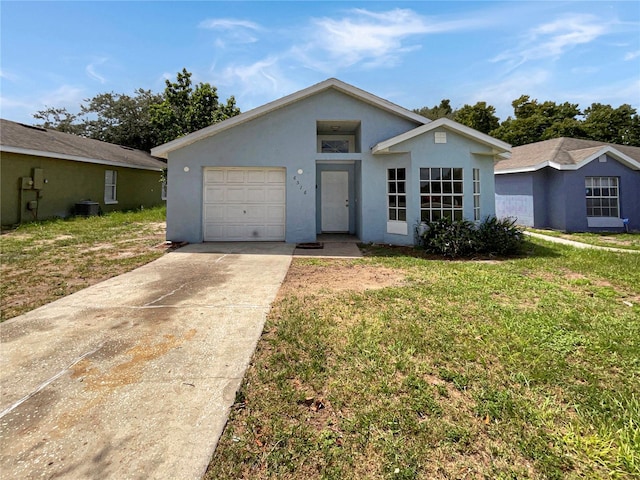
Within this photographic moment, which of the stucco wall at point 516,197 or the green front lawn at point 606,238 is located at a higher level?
the stucco wall at point 516,197

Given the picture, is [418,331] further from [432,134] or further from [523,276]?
[432,134]

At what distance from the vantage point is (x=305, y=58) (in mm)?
11297

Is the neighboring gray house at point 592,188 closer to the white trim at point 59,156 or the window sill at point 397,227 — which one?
the window sill at point 397,227

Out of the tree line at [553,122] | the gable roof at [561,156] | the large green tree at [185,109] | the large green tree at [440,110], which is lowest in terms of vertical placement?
the gable roof at [561,156]

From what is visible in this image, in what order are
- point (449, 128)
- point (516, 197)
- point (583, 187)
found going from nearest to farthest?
point (449, 128) < point (583, 187) < point (516, 197)

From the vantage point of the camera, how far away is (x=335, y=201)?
1273 cm

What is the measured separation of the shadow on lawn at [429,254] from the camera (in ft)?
27.1

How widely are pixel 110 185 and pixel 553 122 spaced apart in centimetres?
4125

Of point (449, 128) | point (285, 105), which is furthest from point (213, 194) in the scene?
point (449, 128)

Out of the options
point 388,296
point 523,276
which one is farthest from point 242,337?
point 523,276

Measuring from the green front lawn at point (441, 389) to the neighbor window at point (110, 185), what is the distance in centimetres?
1820

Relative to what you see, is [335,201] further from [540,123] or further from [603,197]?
[540,123]

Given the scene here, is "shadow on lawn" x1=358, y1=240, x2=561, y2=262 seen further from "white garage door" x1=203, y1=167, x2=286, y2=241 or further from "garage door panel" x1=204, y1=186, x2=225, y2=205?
"garage door panel" x1=204, y1=186, x2=225, y2=205

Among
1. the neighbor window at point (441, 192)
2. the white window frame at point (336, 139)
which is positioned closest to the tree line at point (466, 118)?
the white window frame at point (336, 139)
